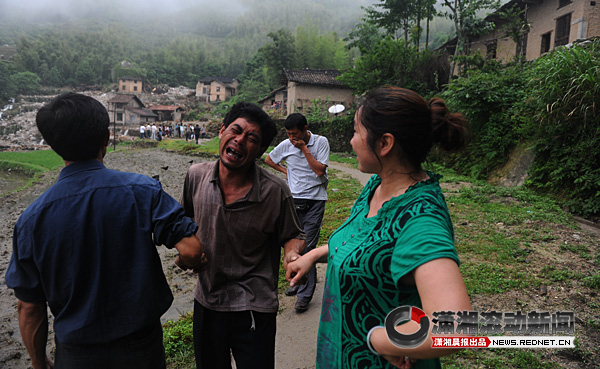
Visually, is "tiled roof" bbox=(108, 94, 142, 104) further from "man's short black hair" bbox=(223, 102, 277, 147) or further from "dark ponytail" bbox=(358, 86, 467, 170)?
"dark ponytail" bbox=(358, 86, 467, 170)

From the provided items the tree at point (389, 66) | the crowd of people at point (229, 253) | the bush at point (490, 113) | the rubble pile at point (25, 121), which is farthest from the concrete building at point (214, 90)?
the crowd of people at point (229, 253)

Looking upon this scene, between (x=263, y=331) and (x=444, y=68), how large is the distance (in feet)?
78.1

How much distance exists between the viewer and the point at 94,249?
1.63 meters

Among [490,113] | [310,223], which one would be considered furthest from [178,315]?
[490,113]

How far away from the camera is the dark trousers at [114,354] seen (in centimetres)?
164

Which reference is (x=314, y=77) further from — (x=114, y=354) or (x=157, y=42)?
(x=157, y=42)

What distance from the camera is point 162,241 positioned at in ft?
5.62

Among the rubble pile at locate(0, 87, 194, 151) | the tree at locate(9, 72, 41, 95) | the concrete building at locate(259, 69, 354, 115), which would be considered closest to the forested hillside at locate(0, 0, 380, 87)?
the tree at locate(9, 72, 41, 95)

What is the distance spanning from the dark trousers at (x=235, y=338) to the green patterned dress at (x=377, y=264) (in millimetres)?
640

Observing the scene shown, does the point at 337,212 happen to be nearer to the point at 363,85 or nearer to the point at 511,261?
the point at 511,261

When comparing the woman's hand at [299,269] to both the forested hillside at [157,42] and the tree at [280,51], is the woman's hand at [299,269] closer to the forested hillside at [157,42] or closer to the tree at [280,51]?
the forested hillside at [157,42]

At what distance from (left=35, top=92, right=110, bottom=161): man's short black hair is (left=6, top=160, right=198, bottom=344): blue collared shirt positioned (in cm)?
7

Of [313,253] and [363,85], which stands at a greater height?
[363,85]

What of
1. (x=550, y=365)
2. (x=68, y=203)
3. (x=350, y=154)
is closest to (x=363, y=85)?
(x=350, y=154)
